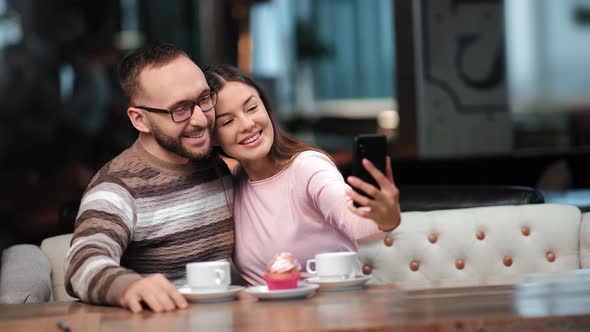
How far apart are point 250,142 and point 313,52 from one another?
961 centimetres

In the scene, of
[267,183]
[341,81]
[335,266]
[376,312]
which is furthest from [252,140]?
[341,81]

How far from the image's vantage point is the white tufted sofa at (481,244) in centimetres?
292

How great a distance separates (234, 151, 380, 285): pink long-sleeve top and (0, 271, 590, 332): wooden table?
33 cm

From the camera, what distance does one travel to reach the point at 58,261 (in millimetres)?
2941

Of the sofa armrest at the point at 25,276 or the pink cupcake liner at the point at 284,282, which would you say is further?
the sofa armrest at the point at 25,276

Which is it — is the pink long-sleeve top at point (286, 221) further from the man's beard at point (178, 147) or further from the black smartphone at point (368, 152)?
the black smartphone at point (368, 152)

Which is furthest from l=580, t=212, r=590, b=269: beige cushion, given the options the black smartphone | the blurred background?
the blurred background

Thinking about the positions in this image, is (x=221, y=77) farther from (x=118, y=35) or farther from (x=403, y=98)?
(x=118, y=35)

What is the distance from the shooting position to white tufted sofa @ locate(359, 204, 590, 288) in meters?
2.92

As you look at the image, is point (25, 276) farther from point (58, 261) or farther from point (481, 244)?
point (481, 244)

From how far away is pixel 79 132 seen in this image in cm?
887

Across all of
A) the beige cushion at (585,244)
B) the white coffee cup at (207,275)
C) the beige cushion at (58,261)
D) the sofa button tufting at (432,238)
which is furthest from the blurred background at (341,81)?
the white coffee cup at (207,275)

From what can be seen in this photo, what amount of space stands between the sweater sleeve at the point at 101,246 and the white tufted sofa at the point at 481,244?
3.46 ft

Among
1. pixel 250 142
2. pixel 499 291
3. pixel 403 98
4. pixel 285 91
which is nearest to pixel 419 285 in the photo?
pixel 499 291
